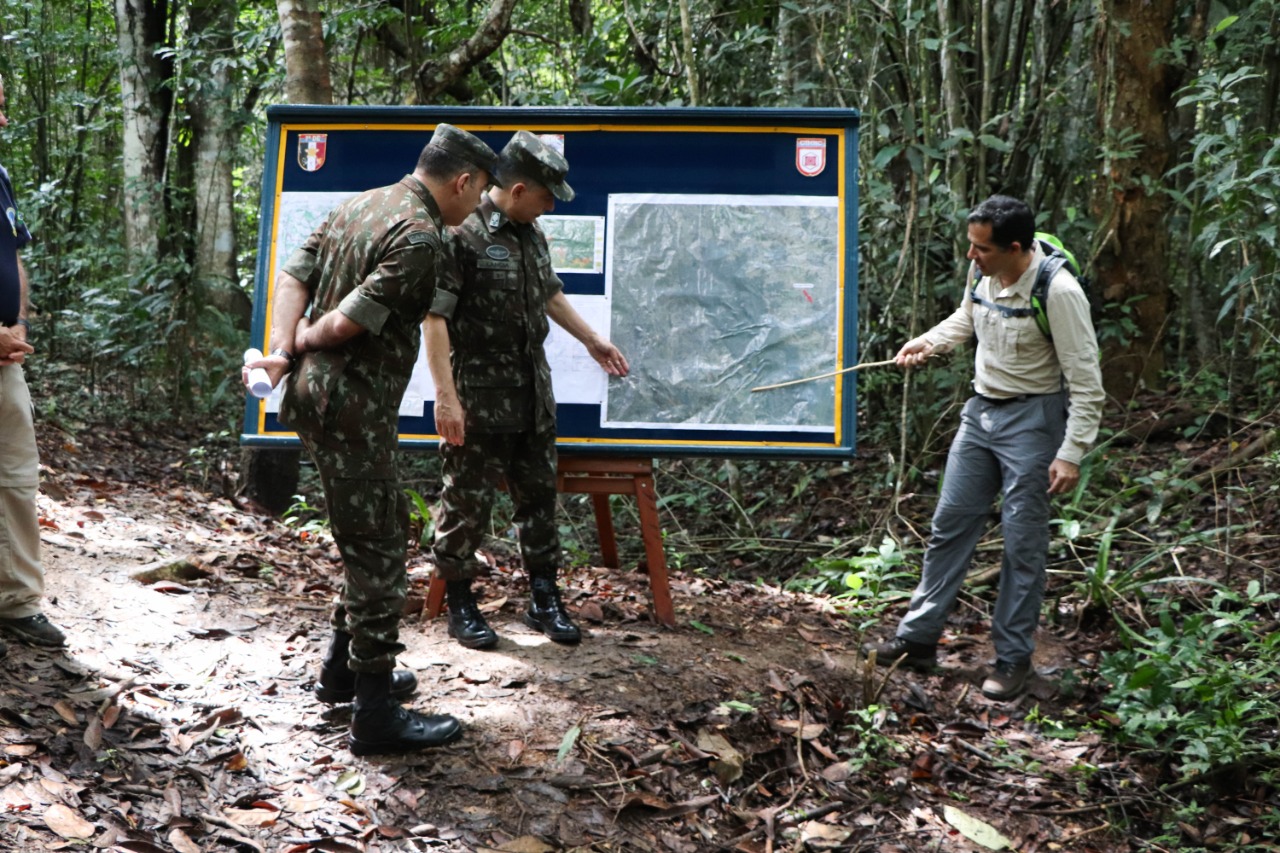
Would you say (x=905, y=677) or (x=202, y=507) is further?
(x=202, y=507)

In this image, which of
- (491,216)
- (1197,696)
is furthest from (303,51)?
(1197,696)

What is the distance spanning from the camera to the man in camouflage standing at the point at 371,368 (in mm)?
3094

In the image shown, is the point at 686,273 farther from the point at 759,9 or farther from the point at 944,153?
the point at 759,9

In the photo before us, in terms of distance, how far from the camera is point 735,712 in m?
3.84

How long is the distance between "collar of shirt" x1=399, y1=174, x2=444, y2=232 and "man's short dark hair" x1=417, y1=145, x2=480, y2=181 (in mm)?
44

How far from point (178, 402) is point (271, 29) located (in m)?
3.08

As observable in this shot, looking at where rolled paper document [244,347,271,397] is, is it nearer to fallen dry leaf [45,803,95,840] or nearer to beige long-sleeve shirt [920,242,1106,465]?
fallen dry leaf [45,803,95,840]

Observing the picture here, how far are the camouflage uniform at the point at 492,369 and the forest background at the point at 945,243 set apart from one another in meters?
1.89

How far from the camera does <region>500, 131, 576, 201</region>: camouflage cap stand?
3869 millimetres

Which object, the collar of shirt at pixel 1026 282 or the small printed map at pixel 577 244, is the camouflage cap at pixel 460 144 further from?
the collar of shirt at pixel 1026 282

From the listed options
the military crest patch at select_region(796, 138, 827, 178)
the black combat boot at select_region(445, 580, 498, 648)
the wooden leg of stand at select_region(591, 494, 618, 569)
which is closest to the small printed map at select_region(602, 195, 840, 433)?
the military crest patch at select_region(796, 138, 827, 178)

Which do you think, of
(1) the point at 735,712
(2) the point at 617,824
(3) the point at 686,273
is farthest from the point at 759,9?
(2) the point at 617,824

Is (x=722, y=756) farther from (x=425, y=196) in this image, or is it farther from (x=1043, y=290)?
(x=1043, y=290)

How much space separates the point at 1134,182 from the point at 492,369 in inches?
183
